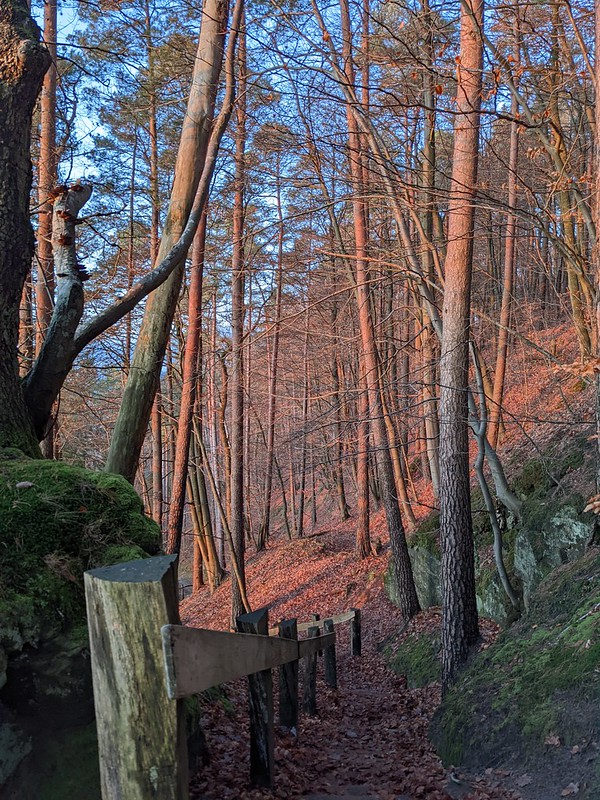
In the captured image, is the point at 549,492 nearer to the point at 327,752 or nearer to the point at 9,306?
the point at 327,752

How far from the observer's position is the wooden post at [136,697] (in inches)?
79.2

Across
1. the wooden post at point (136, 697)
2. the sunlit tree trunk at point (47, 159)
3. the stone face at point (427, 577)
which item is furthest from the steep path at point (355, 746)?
the sunlit tree trunk at point (47, 159)

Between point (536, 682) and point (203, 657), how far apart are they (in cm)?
406

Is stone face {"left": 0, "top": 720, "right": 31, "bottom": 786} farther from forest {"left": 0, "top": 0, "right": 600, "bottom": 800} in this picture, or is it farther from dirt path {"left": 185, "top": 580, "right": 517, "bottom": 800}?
dirt path {"left": 185, "top": 580, "right": 517, "bottom": 800}

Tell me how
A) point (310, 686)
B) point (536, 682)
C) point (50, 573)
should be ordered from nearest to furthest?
point (50, 573) < point (536, 682) < point (310, 686)

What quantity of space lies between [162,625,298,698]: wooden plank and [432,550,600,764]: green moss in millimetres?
2640

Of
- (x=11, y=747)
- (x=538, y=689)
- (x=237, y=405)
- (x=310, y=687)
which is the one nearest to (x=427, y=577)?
(x=310, y=687)

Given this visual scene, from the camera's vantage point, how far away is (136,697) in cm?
202

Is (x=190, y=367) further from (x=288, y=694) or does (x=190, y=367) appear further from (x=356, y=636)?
(x=288, y=694)

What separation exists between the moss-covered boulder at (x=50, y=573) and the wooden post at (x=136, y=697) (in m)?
1.04

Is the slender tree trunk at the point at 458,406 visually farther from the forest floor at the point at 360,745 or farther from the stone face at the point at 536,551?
the stone face at the point at 536,551

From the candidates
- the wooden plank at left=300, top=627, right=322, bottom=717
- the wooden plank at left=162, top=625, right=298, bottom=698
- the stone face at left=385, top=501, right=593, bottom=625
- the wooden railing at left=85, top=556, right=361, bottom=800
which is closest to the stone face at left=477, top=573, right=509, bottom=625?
the stone face at left=385, top=501, right=593, bottom=625

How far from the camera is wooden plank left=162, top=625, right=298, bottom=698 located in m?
2.05

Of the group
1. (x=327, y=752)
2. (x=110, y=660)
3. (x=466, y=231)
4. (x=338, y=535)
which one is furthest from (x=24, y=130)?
(x=338, y=535)
